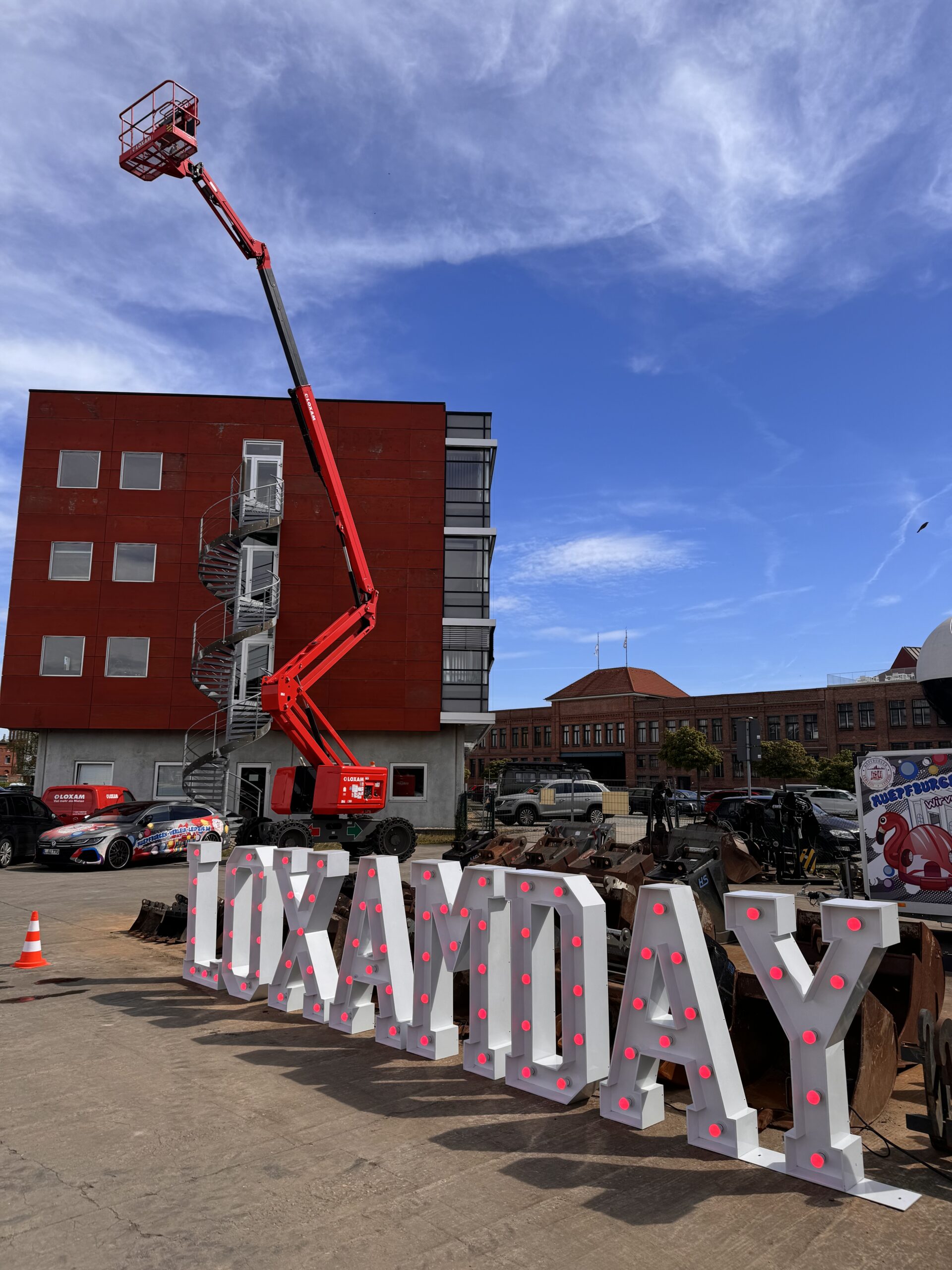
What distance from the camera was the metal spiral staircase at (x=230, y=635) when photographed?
2659 cm

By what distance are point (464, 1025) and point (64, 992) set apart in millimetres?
3650

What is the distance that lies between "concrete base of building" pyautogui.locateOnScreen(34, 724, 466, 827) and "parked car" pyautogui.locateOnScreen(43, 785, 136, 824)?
12.2 feet

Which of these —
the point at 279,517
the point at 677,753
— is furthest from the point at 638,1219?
the point at 677,753

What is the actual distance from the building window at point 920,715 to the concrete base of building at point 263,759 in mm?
50538

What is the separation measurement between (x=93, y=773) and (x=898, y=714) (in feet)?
197

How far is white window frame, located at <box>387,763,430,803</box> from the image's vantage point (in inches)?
1208

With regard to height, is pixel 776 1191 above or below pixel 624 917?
below

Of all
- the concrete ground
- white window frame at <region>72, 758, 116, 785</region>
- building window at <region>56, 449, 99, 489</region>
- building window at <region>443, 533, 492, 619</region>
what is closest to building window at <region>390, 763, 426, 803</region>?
building window at <region>443, 533, 492, 619</region>

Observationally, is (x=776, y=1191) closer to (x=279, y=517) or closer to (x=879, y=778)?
(x=879, y=778)

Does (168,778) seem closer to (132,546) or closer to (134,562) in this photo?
(134,562)

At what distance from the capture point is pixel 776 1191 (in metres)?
3.97

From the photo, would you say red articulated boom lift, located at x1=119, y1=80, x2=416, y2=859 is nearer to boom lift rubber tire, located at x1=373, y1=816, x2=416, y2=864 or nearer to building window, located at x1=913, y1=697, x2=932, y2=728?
boom lift rubber tire, located at x1=373, y1=816, x2=416, y2=864

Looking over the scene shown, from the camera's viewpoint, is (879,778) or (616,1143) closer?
(616,1143)

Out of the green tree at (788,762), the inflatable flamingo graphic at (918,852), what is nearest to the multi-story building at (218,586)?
the inflatable flamingo graphic at (918,852)
